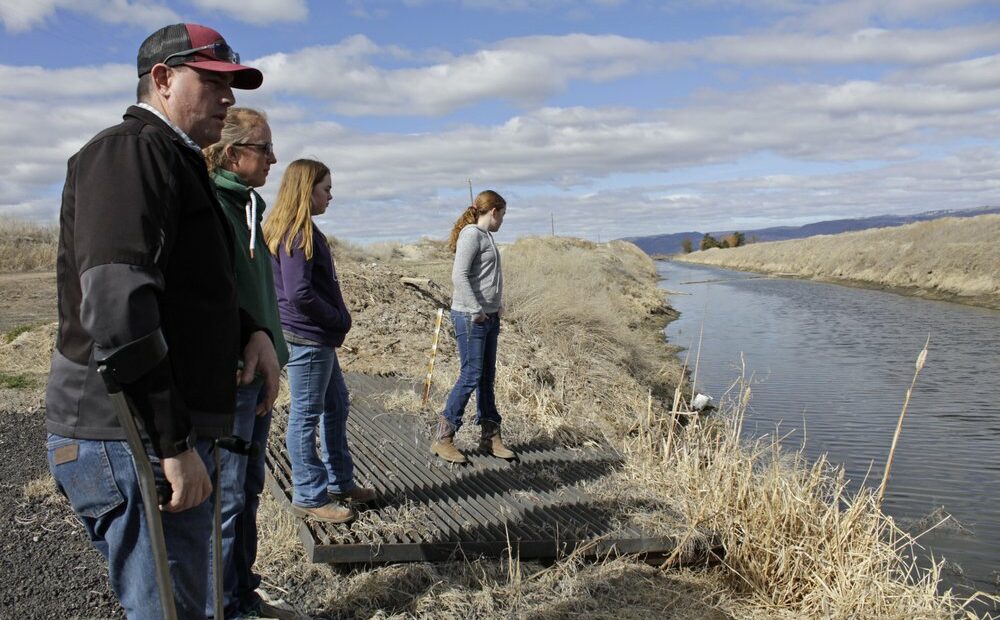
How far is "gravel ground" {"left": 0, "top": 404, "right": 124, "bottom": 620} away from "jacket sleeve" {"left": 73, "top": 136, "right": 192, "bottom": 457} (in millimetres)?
2330

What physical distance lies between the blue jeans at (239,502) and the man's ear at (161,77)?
43.9 inches

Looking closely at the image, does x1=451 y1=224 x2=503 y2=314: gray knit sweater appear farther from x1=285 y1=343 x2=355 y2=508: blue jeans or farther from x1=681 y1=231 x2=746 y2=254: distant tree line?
x1=681 y1=231 x2=746 y2=254: distant tree line

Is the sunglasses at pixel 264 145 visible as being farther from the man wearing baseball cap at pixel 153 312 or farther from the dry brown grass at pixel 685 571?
the dry brown grass at pixel 685 571

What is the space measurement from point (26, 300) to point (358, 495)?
1131 centimetres

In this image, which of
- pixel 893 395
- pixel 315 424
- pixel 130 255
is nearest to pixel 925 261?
pixel 893 395

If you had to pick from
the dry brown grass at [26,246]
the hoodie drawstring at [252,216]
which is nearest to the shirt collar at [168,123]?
the hoodie drawstring at [252,216]

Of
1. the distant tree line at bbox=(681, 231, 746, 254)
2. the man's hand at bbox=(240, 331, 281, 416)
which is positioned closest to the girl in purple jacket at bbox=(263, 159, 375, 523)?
the man's hand at bbox=(240, 331, 281, 416)

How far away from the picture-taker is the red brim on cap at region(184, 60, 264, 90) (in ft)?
6.92

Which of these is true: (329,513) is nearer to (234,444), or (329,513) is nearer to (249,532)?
(249,532)

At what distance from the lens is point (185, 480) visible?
1975 mm

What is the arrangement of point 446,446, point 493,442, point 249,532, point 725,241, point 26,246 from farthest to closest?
1. point 725,241
2. point 26,246
3. point 493,442
4. point 446,446
5. point 249,532

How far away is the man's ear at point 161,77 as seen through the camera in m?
2.10

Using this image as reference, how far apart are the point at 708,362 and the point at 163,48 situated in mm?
15827

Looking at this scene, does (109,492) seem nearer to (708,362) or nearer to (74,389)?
(74,389)
